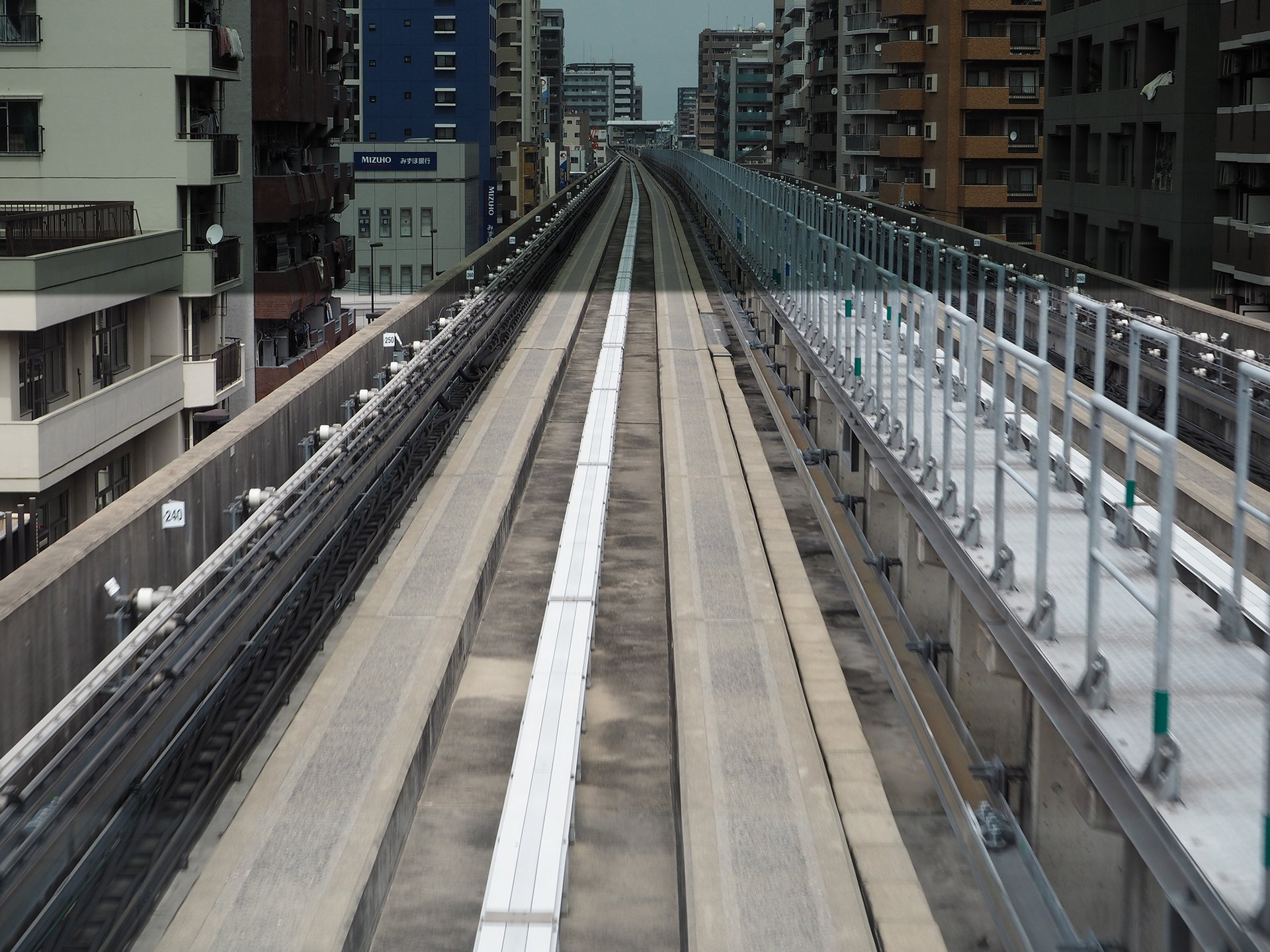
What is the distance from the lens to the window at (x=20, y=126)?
29094mm

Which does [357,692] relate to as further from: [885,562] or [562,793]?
[885,562]

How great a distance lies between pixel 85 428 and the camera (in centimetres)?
2214

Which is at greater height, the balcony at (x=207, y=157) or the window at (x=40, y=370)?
the balcony at (x=207, y=157)

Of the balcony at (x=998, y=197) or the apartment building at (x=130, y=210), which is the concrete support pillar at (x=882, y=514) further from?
the balcony at (x=998, y=197)

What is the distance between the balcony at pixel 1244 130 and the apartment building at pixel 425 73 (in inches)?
2313

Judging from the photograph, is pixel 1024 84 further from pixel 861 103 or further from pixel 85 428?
pixel 85 428

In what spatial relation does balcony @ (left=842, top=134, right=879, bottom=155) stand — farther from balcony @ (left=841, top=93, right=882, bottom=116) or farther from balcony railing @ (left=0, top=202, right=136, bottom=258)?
balcony railing @ (left=0, top=202, right=136, bottom=258)

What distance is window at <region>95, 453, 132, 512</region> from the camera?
2359cm

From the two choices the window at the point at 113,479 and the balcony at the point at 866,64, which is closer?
the window at the point at 113,479

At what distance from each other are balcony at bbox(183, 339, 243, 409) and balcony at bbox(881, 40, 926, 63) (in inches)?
1413

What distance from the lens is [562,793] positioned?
745cm

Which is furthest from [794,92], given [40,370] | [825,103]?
[40,370]

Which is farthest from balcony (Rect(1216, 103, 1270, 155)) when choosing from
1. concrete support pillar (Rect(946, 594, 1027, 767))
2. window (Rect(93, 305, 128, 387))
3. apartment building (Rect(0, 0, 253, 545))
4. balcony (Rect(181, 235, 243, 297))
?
concrete support pillar (Rect(946, 594, 1027, 767))

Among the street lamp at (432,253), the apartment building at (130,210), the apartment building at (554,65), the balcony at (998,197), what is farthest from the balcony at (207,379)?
the apartment building at (554,65)
